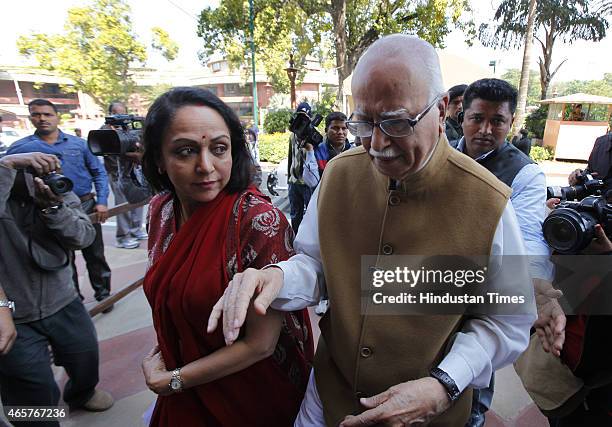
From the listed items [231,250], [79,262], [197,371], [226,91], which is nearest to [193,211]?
[231,250]

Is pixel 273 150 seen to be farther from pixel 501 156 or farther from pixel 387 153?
pixel 387 153

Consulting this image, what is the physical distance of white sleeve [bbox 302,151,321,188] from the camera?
4.12 metres

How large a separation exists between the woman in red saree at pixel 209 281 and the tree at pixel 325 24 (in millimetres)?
11823

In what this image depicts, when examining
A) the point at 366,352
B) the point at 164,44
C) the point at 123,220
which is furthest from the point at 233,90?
the point at 366,352

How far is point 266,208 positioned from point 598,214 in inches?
44.8

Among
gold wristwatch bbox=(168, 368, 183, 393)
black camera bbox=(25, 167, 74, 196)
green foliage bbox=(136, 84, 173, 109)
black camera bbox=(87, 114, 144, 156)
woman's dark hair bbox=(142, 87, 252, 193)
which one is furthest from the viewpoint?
green foliage bbox=(136, 84, 173, 109)

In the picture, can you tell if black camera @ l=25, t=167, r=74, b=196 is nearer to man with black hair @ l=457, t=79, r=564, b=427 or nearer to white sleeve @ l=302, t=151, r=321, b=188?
man with black hair @ l=457, t=79, r=564, b=427

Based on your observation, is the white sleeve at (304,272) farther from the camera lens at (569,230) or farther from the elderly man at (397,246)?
the camera lens at (569,230)

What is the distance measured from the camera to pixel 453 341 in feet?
3.34

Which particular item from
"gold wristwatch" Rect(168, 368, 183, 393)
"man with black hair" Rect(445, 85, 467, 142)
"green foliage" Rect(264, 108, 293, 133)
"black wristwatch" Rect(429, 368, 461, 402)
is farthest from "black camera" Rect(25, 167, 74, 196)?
"green foliage" Rect(264, 108, 293, 133)

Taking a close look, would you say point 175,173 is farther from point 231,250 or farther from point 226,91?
point 226,91

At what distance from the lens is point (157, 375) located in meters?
1.15

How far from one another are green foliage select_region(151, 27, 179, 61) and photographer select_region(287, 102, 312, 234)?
1831cm

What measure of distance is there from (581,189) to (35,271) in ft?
8.35
